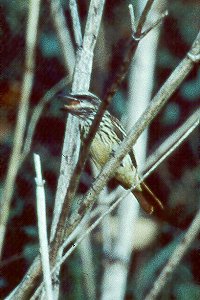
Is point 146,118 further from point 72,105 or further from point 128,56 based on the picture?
point 72,105

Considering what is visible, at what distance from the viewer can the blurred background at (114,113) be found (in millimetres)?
3037

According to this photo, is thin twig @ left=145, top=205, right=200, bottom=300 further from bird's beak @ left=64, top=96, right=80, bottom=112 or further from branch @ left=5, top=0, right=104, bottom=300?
bird's beak @ left=64, top=96, right=80, bottom=112

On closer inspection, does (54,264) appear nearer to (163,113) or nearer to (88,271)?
(88,271)

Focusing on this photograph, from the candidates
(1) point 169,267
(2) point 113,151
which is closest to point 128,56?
(1) point 169,267

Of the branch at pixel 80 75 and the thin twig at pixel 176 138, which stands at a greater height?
the branch at pixel 80 75

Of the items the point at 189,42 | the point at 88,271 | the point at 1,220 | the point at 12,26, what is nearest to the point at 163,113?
the point at 189,42

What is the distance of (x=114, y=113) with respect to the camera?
298 cm

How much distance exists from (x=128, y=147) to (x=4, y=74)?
7.50 ft

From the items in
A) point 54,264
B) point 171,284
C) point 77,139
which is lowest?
point 171,284

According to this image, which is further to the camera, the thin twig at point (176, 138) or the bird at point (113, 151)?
the bird at point (113, 151)

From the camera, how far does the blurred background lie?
3.04 m

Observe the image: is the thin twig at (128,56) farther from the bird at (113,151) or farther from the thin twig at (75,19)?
the bird at (113,151)

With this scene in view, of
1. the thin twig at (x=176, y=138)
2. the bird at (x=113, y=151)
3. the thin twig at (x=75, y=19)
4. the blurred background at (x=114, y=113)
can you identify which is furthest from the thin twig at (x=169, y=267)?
the blurred background at (x=114, y=113)

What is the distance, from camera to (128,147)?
3.02 ft
